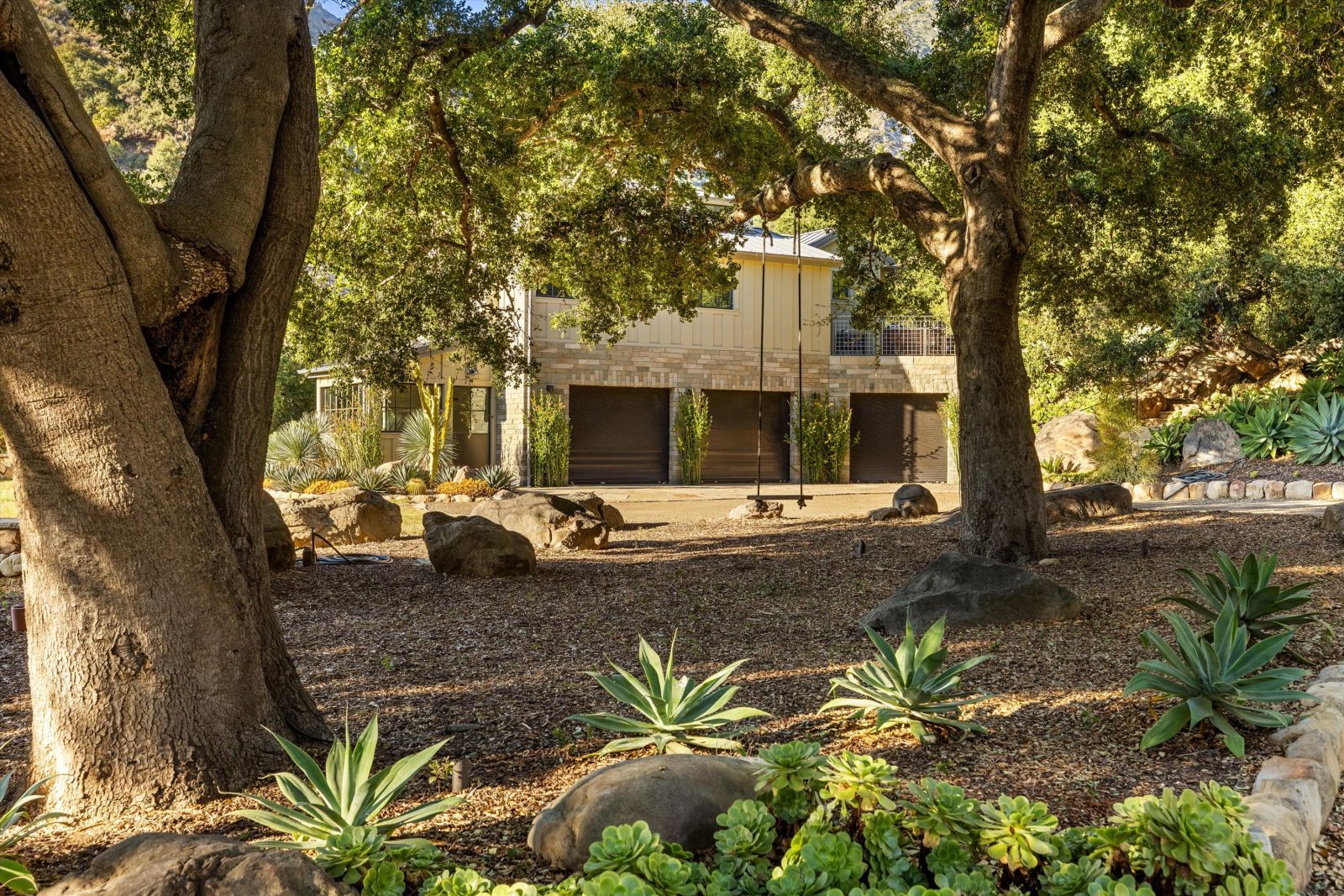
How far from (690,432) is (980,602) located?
1772 cm

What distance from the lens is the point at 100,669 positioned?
2.99m

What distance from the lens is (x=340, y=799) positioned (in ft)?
8.34

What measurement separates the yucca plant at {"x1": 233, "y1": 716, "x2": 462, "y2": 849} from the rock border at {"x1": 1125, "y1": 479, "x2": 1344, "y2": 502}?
41.0ft

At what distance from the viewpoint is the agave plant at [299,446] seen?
2078cm

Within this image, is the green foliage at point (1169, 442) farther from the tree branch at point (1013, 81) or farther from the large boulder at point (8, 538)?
the large boulder at point (8, 538)

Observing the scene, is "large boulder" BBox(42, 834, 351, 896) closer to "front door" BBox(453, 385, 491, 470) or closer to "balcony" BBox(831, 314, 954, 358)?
"front door" BBox(453, 385, 491, 470)

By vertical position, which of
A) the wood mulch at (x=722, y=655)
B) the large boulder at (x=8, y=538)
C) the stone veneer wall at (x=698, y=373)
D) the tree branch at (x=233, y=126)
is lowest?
the wood mulch at (x=722, y=655)

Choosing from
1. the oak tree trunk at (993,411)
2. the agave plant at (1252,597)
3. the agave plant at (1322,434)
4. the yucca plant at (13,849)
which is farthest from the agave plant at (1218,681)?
the agave plant at (1322,434)

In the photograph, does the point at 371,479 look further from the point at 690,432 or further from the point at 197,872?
the point at 197,872

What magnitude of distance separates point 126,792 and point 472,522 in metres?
5.80

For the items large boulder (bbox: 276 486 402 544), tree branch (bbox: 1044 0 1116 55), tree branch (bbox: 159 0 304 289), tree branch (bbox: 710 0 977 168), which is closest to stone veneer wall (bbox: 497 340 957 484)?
large boulder (bbox: 276 486 402 544)

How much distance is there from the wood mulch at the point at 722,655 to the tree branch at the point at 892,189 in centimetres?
267

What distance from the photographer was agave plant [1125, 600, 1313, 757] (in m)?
3.52

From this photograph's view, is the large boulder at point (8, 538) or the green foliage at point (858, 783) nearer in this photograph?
the green foliage at point (858, 783)
